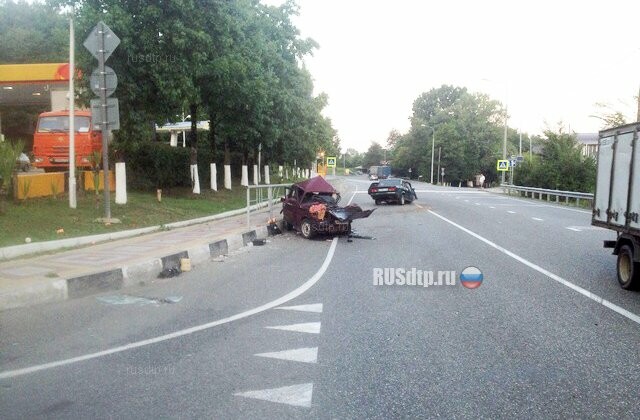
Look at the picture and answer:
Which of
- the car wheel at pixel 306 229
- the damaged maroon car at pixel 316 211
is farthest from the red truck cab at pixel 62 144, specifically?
the car wheel at pixel 306 229

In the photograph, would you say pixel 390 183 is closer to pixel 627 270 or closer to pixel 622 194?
pixel 622 194

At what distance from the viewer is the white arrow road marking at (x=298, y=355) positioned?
5.14 metres

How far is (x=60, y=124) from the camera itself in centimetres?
1997

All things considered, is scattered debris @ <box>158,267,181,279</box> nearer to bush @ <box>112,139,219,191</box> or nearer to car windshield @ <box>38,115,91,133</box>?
bush @ <box>112,139,219,191</box>

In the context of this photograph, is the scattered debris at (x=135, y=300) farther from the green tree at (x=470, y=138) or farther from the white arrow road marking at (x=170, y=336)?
the green tree at (x=470, y=138)

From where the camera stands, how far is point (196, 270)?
34.3 ft

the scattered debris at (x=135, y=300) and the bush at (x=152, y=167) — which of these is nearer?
the scattered debris at (x=135, y=300)

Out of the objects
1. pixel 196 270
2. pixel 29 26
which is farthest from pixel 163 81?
pixel 29 26

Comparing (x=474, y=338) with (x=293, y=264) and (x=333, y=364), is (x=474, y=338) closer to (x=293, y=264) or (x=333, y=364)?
(x=333, y=364)

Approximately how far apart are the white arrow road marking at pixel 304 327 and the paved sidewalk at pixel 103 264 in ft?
11.7

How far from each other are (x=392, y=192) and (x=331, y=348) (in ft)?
82.3

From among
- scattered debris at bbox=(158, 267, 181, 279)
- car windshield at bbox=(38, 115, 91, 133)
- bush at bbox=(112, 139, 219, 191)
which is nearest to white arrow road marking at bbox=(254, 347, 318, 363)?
scattered debris at bbox=(158, 267, 181, 279)

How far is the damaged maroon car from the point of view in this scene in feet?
49.7
